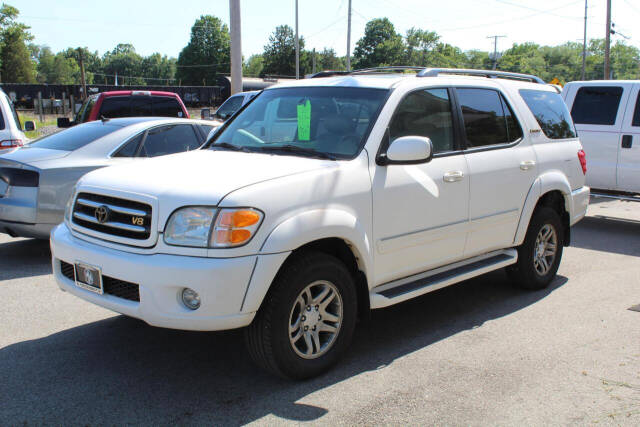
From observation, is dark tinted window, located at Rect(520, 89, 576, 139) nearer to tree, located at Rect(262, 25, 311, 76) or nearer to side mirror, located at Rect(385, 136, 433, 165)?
side mirror, located at Rect(385, 136, 433, 165)

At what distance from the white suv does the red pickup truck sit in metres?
7.83

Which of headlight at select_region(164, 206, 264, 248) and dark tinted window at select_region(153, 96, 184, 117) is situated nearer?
headlight at select_region(164, 206, 264, 248)

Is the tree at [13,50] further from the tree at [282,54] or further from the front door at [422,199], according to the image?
the front door at [422,199]

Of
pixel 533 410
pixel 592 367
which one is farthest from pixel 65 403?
pixel 592 367

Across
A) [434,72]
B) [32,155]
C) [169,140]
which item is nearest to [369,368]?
[434,72]

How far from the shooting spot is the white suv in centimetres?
350

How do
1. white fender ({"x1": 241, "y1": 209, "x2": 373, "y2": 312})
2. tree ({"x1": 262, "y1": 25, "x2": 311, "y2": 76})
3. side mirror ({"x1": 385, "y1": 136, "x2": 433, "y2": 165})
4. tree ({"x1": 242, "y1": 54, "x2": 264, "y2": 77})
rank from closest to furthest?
1. white fender ({"x1": 241, "y1": 209, "x2": 373, "y2": 312})
2. side mirror ({"x1": 385, "y1": 136, "x2": 433, "y2": 165})
3. tree ({"x1": 262, "y1": 25, "x2": 311, "y2": 76})
4. tree ({"x1": 242, "y1": 54, "x2": 264, "y2": 77})

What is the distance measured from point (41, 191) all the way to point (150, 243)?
11.7ft

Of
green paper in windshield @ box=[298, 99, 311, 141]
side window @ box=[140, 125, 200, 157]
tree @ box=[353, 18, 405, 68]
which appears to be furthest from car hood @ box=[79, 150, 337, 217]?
tree @ box=[353, 18, 405, 68]

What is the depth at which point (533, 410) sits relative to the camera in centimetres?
364

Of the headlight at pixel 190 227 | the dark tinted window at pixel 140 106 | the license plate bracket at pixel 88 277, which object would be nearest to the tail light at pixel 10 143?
the dark tinted window at pixel 140 106

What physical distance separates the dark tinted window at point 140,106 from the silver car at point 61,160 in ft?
16.7

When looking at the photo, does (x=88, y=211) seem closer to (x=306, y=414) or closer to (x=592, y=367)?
(x=306, y=414)

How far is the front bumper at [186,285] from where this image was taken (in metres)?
3.40
